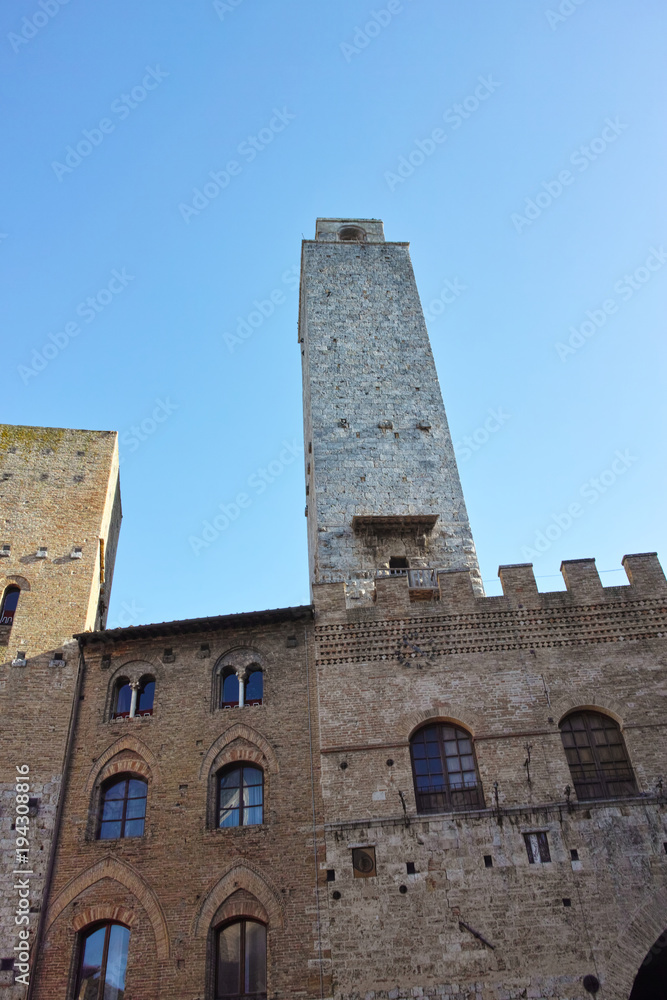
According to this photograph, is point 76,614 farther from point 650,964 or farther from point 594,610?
point 650,964

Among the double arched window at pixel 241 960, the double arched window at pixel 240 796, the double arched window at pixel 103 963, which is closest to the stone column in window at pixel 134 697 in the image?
the double arched window at pixel 240 796

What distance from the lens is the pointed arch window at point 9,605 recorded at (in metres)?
18.0

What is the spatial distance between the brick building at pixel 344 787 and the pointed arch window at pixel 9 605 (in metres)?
0.12

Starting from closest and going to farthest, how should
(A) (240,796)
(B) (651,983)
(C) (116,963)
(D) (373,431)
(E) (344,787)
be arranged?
(C) (116,963)
(B) (651,983)
(E) (344,787)
(A) (240,796)
(D) (373,431)

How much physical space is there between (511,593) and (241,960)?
9.00 metres

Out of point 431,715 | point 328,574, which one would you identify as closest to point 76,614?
point 328,574

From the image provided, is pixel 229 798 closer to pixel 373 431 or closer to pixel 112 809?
pixel 112 809

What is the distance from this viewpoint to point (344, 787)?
48.9ft

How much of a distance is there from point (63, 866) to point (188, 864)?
2456 mm

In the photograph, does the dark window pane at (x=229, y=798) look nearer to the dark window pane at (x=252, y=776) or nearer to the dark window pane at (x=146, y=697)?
Result: the dark window pane at (x=252, y=776)

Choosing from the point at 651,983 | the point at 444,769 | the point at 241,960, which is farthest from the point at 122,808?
the point at 651,983

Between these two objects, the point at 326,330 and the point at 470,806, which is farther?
the point at 326,330

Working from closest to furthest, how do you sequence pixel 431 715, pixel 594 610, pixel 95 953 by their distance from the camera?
pixel 95 953 → pixel 431 715 → pixel 594 610

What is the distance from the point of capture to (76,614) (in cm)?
1783
